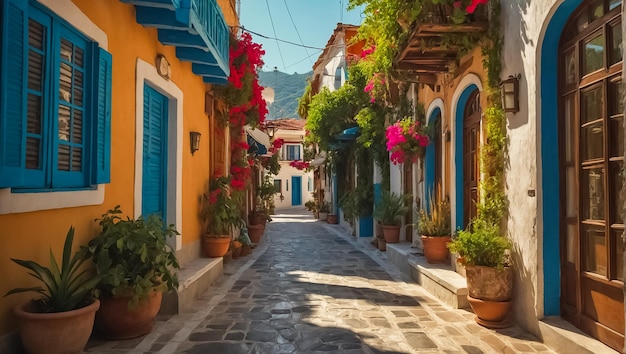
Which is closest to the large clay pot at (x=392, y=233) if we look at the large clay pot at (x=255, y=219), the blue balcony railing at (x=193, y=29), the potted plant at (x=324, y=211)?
the blue balcony railing at (x=193, y=29)

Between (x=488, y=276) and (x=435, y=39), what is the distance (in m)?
3.12

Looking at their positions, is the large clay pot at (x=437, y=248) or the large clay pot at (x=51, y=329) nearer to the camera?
the large clay pot at (x=51, y=329)

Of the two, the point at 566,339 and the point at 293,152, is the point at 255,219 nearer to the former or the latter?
the point at 566,339

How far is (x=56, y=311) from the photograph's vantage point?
310cm

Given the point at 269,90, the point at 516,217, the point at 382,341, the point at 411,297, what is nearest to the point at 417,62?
the point at 516,217

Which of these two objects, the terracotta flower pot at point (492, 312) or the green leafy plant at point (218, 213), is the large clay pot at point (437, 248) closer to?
the terracotta flower pot at point (492, 312)

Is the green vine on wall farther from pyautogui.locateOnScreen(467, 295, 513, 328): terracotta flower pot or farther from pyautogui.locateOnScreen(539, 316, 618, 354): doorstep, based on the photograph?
pyautogui.locateOnScreen(539, 316, 618, 354): doorstep

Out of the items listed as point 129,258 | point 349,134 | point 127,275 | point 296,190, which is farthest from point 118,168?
point 296,190

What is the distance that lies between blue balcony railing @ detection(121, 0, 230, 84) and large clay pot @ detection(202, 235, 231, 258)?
2717mm

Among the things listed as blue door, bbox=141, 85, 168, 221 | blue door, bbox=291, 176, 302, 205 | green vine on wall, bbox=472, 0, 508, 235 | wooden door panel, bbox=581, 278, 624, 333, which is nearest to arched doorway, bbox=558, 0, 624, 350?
wooden door panel, bbox=581, 278, 624, 333

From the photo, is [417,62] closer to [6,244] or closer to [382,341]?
[382,341]

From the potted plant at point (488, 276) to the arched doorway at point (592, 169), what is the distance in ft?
1.82

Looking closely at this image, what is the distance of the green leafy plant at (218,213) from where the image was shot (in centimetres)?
737

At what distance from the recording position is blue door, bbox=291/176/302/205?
1383 inches
